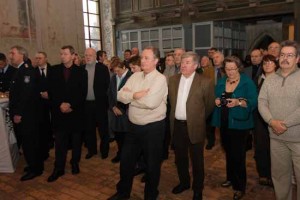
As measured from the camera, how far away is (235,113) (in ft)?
9.70

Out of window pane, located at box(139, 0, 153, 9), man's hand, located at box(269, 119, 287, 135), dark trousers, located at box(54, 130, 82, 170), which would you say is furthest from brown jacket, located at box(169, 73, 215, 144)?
window pane, located at box(139, 0, 153, 9)

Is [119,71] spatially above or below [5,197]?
above

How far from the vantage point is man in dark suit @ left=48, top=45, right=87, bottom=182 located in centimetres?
381

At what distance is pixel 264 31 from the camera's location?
11297 mm

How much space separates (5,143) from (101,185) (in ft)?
5.34

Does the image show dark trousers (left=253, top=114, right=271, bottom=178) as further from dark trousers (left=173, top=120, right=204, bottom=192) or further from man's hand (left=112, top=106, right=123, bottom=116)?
man's hand (left=112, top=106, right=123, bottom=116)

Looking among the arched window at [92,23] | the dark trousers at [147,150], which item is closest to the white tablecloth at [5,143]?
the dark trousers at [147,150]

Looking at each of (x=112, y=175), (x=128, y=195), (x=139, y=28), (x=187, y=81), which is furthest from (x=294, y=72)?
(x=139, y=28)

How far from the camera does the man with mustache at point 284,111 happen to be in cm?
240

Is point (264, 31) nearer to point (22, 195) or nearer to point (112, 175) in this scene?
point (112, 175)

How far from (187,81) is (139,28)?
29.2ft

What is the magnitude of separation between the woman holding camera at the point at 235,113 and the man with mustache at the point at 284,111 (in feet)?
0.94

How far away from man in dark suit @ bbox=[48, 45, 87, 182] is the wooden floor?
29 cm

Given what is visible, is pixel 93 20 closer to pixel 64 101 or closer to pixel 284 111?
pixel 64 101
